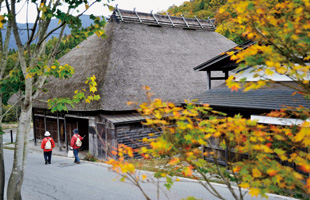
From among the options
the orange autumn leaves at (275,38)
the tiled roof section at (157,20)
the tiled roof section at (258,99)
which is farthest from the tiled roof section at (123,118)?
the orange autumn leaves at (275,38)

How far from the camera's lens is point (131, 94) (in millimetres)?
13727

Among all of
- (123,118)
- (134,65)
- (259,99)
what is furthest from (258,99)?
(134,65)

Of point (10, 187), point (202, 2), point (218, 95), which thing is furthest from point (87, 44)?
point (202, 2)

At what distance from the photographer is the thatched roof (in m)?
13.7

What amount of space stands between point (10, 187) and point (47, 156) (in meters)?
7.26

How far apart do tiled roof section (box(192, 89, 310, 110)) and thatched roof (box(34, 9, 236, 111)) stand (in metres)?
4.32

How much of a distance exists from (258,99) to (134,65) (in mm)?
8157

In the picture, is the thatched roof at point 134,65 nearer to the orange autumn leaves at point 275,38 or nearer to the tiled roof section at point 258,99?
the tiled roof section at point 258,99

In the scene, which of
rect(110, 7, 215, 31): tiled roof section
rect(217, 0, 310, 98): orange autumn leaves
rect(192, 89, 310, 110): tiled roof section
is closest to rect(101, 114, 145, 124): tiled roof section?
rect(192, 89, 310, 110): tiled roof section

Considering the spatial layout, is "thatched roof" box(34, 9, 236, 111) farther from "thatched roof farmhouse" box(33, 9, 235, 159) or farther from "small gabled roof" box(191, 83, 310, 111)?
"small gabled roof" box(191, 83, 310, 111)

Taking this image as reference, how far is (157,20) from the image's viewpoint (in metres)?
20.8

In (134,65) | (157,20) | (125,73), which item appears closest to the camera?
(125,73)

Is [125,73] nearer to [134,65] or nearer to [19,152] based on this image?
[134,65]

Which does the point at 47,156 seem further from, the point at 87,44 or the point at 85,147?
the point at 87,44
